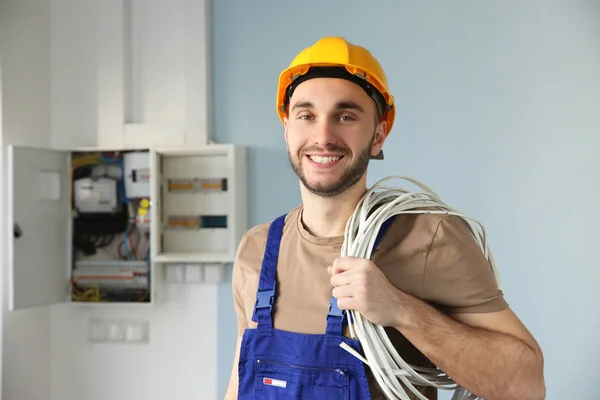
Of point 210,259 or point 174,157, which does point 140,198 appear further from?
point 210,259

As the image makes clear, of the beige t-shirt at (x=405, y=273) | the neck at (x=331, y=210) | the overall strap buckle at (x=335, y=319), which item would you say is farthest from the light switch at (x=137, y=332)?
the overall strap buckle at (x=335, y=319)

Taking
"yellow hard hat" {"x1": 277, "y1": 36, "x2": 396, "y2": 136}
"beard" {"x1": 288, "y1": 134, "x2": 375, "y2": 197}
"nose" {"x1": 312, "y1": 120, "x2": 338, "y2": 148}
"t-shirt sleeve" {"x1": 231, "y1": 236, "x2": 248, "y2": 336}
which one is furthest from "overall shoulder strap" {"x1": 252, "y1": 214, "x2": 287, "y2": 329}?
"yellow hard hat" {"x1": 277, "y1": 36, "x2": 396, "y2": 136}

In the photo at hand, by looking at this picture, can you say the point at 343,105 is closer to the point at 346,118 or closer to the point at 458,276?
the point at 346,118

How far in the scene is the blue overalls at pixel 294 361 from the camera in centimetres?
146

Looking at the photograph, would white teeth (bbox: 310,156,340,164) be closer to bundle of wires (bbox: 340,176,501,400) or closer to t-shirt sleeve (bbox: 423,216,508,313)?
bundle of wires (bbox: 340,176,501,400)

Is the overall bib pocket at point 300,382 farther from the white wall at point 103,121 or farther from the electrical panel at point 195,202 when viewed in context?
the white wall at point 103,121

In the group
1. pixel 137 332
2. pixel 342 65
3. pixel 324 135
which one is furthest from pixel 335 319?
pixel 137 332

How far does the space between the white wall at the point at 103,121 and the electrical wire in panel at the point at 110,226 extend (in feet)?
0.41

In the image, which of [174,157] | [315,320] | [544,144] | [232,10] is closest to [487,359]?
[315,320]

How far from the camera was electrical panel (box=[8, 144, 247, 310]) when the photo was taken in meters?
3.12

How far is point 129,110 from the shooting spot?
135 inches

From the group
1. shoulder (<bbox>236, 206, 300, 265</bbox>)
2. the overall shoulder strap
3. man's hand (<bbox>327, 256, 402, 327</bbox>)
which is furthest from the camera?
shoulder (<bbox>236, 206, 300, 265</bbox>)

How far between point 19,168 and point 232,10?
4.26ft

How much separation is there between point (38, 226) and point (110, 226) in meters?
0.35
